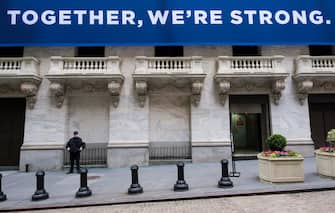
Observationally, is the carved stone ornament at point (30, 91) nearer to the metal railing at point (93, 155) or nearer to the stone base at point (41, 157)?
the stone base at point (41, 157)

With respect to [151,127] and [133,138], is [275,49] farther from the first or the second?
[133,138]

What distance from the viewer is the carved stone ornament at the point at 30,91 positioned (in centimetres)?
1212

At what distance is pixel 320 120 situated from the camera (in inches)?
547

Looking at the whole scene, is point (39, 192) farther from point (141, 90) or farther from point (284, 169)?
point (284, 169)

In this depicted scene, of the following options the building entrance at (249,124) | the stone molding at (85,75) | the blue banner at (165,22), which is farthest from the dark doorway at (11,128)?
the building entrance at (249,124)

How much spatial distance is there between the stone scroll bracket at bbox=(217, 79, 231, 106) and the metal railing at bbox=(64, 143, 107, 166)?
754 cm

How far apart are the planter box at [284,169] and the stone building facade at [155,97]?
5.03m

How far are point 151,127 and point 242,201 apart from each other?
795 cm

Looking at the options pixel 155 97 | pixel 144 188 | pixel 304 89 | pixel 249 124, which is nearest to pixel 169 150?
pixel 155 97

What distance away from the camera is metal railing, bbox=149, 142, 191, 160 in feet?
42.6

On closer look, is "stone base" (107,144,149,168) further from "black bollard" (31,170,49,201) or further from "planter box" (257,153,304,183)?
"planter box" (257,153,304,183)

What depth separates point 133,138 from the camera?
12727 mm

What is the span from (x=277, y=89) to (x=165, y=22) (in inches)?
308

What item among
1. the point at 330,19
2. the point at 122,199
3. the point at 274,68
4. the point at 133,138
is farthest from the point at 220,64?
the point at 122,199
